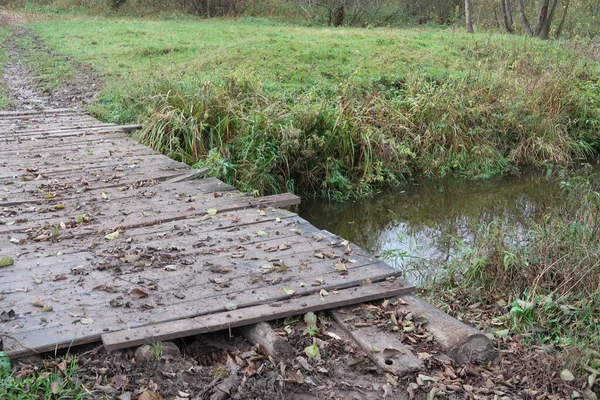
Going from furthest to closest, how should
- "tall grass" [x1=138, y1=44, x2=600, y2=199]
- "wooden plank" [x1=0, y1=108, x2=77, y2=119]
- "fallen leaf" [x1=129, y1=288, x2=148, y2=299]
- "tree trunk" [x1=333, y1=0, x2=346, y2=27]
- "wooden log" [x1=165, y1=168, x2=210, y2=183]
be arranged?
"tree trunk" [x1=333, y1=0, x2=346, y2=27] → "wooden plank" [x1=0, y1=108, x2=77, y2=119] → "tall grass" [x1=138, y1=44, x2=600, y2=199] → "wooden log" [x1=165, y1=168, x2=210, y2=183] → "fallen leaf" [x1=129, y1=288, x2=148, y2=299]

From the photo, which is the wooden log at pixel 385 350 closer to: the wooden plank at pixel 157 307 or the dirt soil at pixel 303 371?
the dirt soil at pixel 303 371

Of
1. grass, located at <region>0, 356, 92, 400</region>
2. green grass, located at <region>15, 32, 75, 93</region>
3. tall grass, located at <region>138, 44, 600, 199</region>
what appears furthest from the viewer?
green grass, located at <region>15, 32, 75, 93</region>

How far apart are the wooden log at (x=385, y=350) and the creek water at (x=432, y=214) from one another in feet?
7.60

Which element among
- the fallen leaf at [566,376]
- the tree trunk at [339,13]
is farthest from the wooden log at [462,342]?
the tree trunk at [339,13]

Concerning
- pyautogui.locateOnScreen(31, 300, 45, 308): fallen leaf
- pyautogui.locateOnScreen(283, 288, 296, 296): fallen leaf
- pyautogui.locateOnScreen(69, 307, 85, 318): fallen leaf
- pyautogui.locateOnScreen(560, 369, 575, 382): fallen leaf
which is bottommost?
pyautogui.locateOnScreen(560, 369, 575, 382): fallen leaf

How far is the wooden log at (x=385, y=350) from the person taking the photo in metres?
3.07

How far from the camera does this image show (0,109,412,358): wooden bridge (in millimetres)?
3322

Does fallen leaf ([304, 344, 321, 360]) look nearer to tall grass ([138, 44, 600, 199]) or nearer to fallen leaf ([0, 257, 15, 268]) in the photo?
fallen leaf ([0, 257, 15, 268])

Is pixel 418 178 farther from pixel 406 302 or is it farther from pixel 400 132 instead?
pixel 406 302

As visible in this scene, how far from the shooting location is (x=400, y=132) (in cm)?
958

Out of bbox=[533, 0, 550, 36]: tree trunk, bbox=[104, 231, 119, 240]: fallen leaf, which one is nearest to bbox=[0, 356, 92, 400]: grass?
bbox=[104, 231, 119, 240]: fallen leaf

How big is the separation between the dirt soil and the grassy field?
4006 mm

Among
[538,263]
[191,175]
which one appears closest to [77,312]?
[191,175]

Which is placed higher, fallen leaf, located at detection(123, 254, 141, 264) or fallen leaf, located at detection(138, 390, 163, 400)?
fallen leaf, located at detection(123, 254, 141, 264)
